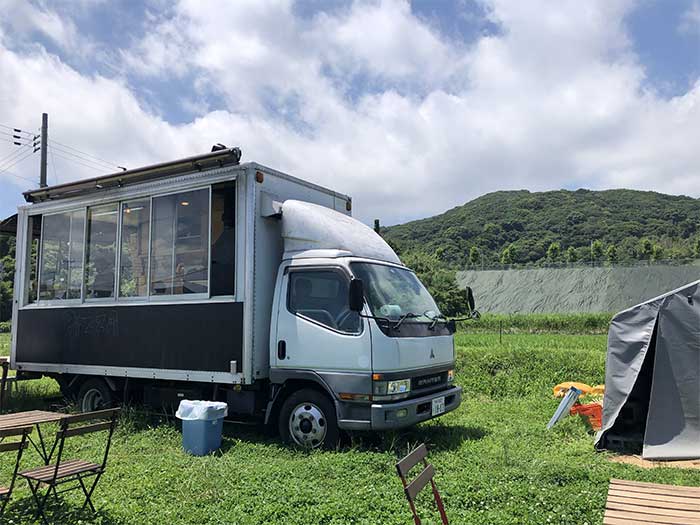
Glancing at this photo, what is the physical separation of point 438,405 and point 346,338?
5.51 ft

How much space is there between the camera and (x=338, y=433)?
6.78m

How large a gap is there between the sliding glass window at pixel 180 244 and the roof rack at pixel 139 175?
0.37 metres

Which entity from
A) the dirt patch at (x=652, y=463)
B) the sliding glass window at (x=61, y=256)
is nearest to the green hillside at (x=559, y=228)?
the dirt patch at (x=652, y=463)

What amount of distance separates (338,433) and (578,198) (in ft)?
382

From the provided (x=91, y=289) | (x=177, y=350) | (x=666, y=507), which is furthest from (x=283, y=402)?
(x=666, y=507)

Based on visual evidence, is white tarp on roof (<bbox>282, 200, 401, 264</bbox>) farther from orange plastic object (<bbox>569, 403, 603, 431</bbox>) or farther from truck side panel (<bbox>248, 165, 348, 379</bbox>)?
orange plastic object (<bbox>569, 403, 603, 431</bbox>)

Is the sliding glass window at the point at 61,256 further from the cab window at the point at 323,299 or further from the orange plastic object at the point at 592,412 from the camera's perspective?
the orange plastic object at the point at 592,412

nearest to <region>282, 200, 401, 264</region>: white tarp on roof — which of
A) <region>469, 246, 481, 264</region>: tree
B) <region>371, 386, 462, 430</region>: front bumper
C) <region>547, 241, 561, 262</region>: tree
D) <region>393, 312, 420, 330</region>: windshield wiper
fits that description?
<region>393, 312, 420, 330</region>: windshield wiper

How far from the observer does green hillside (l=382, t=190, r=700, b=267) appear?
7838 centimetres

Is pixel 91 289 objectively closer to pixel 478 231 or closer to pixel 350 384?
pixel 350 384

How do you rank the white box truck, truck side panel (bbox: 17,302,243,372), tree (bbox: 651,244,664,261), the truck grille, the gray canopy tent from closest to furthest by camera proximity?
the white box truck → the truck grille → the gray canopy tent → truck side panel (bbox: 17,302,243,372) → tree (bbox: 651,244,664,261)

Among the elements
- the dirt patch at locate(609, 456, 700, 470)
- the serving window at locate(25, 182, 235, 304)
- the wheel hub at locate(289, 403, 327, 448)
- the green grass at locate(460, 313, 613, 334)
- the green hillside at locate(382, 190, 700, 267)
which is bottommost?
the dirt patch at locate(609, 456, 700, 470)

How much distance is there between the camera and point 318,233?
741 centimetres

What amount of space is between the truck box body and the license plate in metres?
2.27
